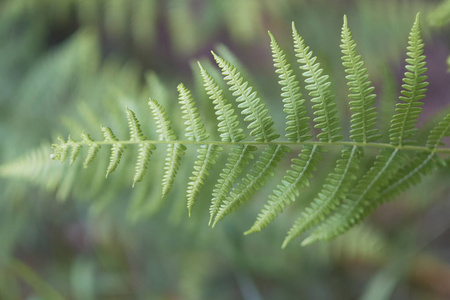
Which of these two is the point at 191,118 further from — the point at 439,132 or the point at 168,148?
the point at 439,132

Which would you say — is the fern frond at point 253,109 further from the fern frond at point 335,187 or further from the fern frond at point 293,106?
the fern frond at point 335,187

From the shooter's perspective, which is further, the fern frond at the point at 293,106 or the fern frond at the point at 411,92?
the fern frond at the point at 293,106

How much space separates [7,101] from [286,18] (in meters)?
1.95

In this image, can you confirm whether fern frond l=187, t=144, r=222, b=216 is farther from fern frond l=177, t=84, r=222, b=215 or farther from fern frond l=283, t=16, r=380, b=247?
fern frond l=283, t=16, r=380, b=247

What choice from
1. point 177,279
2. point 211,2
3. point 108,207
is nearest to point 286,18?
point 211,2

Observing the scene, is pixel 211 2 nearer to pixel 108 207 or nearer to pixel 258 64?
pixel 258 64

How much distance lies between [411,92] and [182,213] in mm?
1142

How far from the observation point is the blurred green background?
235 centimetres

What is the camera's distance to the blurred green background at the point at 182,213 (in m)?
2.35

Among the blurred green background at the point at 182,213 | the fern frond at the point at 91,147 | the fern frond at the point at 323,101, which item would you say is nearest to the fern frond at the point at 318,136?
the fern frond at the point at 323,101

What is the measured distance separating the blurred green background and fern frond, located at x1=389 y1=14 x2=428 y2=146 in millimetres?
1007

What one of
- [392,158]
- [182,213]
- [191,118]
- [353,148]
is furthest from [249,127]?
[182,213]

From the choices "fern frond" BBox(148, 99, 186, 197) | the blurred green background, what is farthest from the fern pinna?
the blurred green background

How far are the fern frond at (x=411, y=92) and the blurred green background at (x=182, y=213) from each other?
3.30 feet
